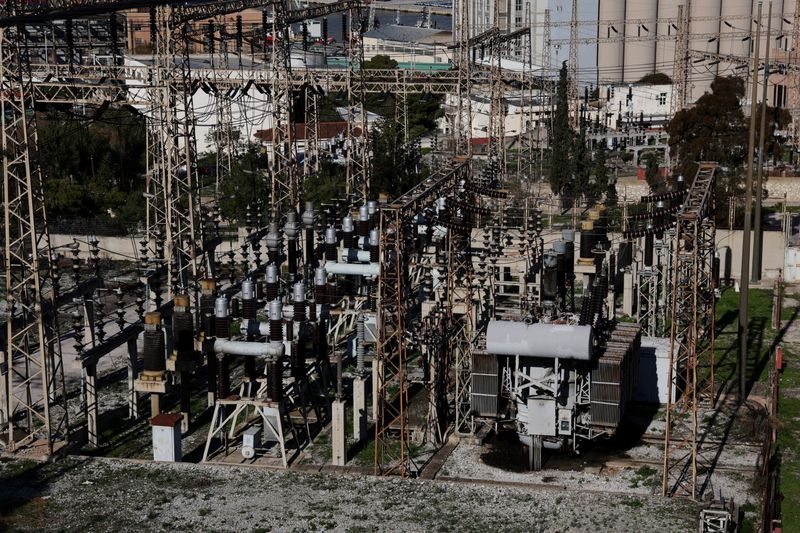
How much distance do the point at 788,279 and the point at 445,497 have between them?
20.2 metres

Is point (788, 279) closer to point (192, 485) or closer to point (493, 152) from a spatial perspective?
point (493, 152)

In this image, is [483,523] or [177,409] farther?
[177,409]

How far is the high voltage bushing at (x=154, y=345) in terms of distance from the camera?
23141mm

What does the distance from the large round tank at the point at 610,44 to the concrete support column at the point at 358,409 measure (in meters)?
60.3

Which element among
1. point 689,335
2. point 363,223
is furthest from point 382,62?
point 689,335

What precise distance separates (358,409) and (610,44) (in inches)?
2551

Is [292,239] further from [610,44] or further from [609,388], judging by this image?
[610,44]

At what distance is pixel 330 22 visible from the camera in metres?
114

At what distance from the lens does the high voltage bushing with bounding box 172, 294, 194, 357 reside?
79.2 ft

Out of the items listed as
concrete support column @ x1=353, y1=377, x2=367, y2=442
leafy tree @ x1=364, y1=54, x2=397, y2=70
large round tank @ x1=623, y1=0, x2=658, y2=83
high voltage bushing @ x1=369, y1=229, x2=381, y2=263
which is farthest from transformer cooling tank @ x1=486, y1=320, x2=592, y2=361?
large round tank @ x1=623, y1=0, x2=658, y2=83

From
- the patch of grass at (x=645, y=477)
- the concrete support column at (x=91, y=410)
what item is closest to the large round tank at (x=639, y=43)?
the patch of grass at (x=645, y=477)

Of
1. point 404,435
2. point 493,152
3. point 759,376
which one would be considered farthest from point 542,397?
point 493,152

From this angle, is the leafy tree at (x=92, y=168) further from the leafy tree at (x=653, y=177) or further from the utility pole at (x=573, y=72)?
the utility pole at (x=573, y=72)

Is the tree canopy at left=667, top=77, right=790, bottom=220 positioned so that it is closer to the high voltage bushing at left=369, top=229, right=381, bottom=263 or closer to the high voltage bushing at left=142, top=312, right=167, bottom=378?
the high voltage bushing at left=369, top=229, right=381, bottom=263
